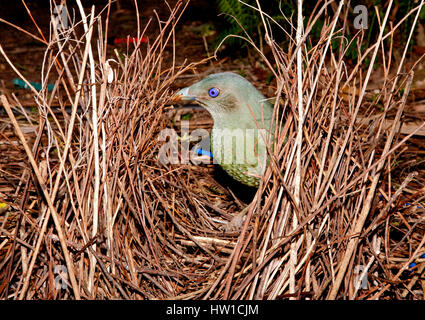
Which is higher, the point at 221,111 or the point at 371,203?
the point at 221,111

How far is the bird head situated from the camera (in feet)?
8.43

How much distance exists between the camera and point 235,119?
2.63 metres

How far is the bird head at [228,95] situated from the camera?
8.43 ft

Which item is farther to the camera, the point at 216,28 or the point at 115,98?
the point at 216,28

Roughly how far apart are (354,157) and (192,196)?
1.10 m

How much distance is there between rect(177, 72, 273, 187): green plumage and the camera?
2.55 meters

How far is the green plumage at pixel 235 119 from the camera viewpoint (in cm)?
255

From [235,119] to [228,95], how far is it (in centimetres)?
15

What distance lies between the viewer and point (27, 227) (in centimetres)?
214

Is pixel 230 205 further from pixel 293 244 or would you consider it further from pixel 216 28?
pixel 216 28

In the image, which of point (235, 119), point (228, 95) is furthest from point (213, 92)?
point (235, 119)

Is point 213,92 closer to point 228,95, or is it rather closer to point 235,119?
point 228,95
